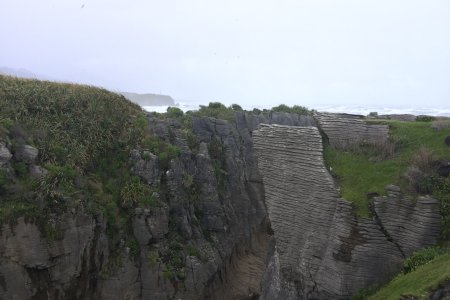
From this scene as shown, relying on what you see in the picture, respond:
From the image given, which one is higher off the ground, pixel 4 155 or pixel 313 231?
pixel 4 155

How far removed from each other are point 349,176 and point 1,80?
19.6 metres

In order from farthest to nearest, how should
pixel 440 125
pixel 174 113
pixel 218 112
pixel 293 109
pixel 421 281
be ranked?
pixel 293 109 < pixel 218 112 < pixel 174 113 < pixel 440 125 < pixel 421 281

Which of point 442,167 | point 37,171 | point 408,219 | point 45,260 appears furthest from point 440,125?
point 37,171

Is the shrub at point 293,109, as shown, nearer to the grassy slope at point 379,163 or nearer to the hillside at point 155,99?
the grassy slope at point 379,163

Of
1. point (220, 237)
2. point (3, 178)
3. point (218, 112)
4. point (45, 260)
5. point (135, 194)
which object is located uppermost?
point (218, 112)

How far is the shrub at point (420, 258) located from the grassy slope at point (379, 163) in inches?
86.7

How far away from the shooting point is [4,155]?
18.9 meters

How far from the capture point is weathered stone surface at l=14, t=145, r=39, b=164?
19.8 m

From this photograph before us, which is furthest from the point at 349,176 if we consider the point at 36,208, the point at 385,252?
the point at 36,208

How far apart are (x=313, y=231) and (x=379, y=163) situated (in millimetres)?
3533

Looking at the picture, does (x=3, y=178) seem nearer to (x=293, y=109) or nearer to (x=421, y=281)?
(x=421, y=281)

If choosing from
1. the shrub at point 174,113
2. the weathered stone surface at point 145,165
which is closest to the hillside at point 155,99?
the shrub at point 174,113

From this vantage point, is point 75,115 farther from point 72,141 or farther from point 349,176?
point 349,176

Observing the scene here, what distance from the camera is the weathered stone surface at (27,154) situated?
1977 centimetres
